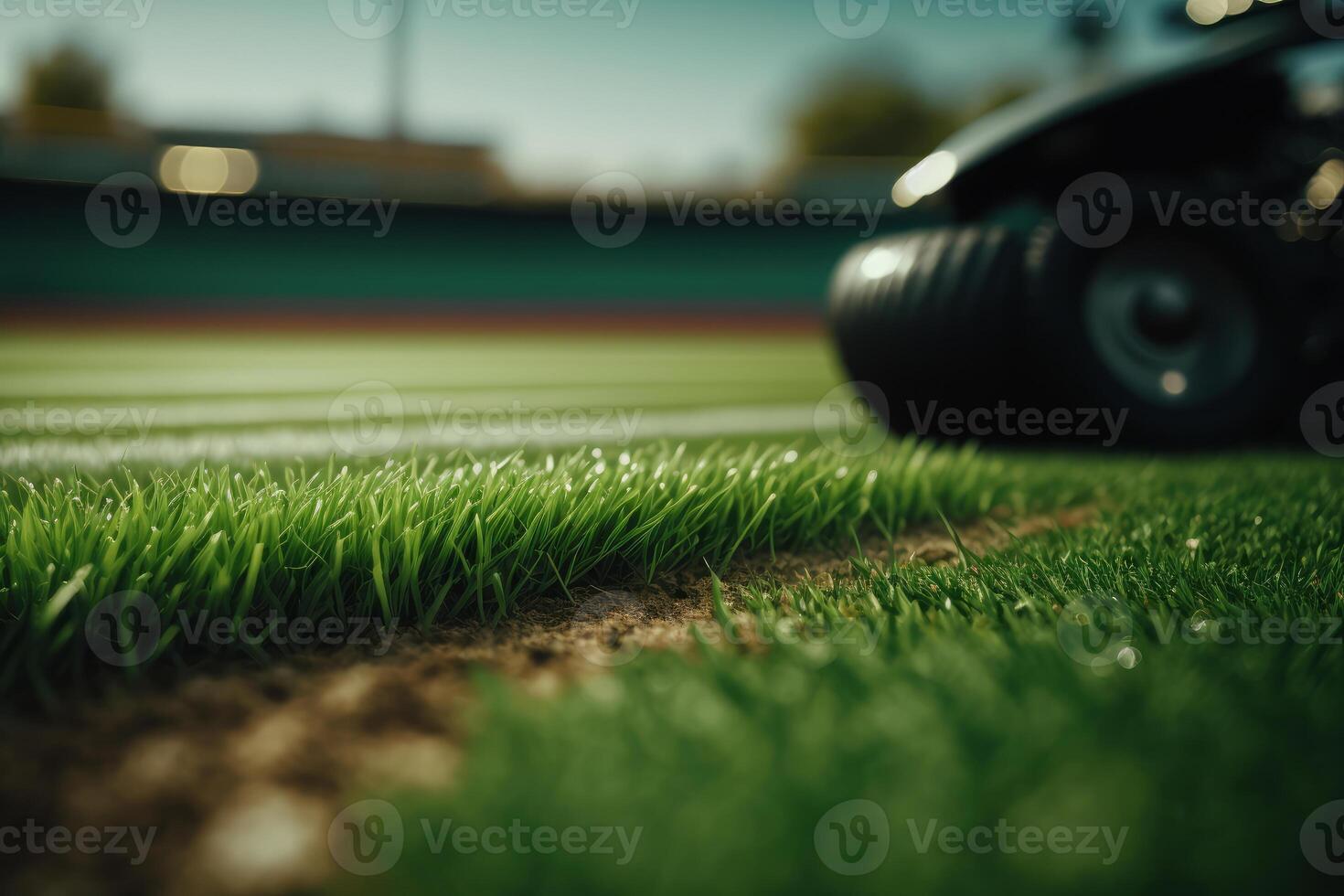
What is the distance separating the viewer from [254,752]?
1.12 metres

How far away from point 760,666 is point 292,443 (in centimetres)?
293

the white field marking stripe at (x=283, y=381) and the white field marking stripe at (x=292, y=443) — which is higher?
the white field marking stripe at (x=292, y=443)

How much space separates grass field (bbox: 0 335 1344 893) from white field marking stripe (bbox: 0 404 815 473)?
8cm

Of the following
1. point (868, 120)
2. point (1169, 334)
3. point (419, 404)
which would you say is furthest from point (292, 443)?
point (868, 120)

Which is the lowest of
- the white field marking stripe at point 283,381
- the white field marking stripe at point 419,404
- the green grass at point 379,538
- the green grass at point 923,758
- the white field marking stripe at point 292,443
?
the white field marking stripe at point 283,381

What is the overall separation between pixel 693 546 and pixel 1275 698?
1.21 metres

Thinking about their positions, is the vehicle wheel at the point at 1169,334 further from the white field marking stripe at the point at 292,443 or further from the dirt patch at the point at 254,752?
the dirt patch at the point at 254,752

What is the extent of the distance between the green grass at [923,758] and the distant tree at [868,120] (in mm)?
46924

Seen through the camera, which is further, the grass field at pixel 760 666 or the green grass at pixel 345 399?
the green grass at pixel 345 399

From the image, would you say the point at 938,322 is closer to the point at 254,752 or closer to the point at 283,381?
the point at 254,752

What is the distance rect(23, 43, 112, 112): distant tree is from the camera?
119 ft

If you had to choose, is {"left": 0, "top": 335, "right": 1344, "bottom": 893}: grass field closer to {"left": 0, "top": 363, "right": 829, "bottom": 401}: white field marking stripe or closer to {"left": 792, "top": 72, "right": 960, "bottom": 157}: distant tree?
{"left": 0, "top": 363, "right": 829, "bottom": 401}: white field marking stripe

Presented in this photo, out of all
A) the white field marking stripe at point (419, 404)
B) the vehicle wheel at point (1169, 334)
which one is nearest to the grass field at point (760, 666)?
the vehicle wheel at point (1169, 334)

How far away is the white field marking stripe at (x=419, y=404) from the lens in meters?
4.37
